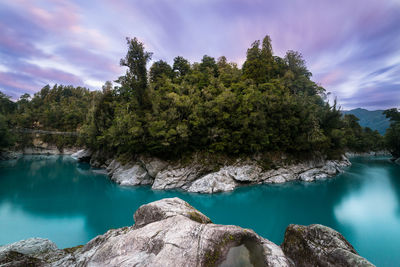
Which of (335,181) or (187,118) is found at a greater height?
(187,118)

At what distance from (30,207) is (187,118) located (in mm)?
12493

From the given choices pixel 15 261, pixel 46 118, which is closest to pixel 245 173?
pixel 15 261

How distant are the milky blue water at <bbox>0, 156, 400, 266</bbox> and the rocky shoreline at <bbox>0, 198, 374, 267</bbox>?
5417 millimetres

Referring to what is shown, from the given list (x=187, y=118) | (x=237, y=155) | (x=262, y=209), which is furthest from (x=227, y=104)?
(x=262, y=209)

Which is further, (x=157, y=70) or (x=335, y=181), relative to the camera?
(x=157, y=70)

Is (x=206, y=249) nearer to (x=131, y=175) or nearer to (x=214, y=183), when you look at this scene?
(x=214, y=183)

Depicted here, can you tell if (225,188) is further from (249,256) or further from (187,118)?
(249,256)


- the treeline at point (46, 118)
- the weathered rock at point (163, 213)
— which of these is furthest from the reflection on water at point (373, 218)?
the treeline at point (46, 118)

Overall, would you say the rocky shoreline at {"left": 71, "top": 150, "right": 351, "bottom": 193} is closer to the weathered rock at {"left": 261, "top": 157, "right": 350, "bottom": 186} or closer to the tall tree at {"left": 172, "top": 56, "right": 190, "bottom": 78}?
the weathered rock at {"left": 261, "top": 157, "right": 350, "bottom": 186}

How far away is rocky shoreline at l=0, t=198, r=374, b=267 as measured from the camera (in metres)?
2.55

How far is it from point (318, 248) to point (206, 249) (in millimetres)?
2134

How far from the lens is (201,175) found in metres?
15.7

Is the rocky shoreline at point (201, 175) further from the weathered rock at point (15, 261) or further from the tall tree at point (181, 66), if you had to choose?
the tall tree at point (181, 66)

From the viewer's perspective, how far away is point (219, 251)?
2625mm
